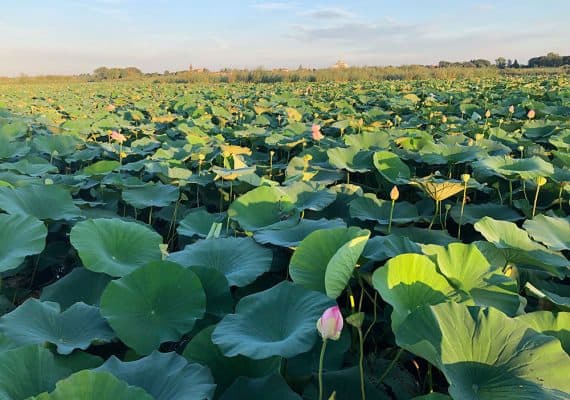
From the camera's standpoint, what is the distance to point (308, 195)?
84.6 inches

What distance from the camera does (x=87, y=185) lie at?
2.71 meters

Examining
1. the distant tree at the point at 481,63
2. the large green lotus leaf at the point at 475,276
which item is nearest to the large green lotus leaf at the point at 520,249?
the large green lotus leaf at the point at 475,276

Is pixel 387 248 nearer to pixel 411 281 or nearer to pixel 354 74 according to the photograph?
pixel 411 281

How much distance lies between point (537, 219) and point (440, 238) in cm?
32

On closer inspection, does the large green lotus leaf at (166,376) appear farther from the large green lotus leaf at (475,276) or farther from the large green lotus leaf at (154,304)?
the large green lotus leaf at (475,276)

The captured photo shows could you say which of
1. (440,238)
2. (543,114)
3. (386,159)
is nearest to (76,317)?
(440,238)

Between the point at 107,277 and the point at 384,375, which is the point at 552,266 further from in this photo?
the point at 107,277

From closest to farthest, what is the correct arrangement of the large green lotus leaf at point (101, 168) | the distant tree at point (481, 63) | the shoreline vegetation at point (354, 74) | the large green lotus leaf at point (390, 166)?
the large green lotus leaf at point (390, 166) < the large green lotus leaf at point (101, 168) < the shoreline vegetation at point (354, 74) < the distant tree at point (481, 63)

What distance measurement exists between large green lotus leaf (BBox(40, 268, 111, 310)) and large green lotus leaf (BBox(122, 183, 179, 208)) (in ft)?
2.54

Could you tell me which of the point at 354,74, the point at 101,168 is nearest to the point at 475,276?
the point at 101,168

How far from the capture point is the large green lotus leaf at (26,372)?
3.03 feet

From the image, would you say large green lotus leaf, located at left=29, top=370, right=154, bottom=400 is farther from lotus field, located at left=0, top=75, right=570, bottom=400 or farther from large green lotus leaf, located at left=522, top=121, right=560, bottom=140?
large green lotus leaf, located at left=522, top=121, right=560, bottom=140

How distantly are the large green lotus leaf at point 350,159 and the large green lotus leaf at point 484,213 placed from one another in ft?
2.04

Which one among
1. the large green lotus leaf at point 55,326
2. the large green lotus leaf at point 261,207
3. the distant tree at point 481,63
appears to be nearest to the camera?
the large green lotus leaf at point 55,326
